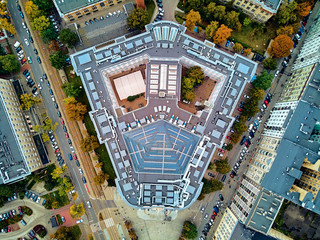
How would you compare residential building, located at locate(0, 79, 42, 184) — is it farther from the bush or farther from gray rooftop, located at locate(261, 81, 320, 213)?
gray rooftop, located at locate(261, 81, 320, 213)

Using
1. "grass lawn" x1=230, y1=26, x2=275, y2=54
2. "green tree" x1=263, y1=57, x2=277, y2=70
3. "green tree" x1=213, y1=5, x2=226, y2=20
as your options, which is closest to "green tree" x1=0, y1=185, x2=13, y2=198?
"green tree" x1=213, y1=5, x2=226, y2=20

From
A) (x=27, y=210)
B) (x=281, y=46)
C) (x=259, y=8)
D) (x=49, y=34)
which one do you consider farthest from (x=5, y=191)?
(x=259, y=8)

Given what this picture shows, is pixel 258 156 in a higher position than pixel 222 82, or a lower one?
lower

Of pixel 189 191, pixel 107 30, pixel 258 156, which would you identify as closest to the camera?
pixel 189 191

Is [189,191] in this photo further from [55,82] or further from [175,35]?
[55,82]

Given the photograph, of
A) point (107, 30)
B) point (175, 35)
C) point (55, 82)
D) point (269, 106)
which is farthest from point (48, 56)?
point (269, 106)

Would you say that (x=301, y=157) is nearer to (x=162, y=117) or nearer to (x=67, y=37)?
(x=162, y=117)

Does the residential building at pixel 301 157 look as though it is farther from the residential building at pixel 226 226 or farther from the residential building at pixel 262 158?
the residential building at pixel 226 226
